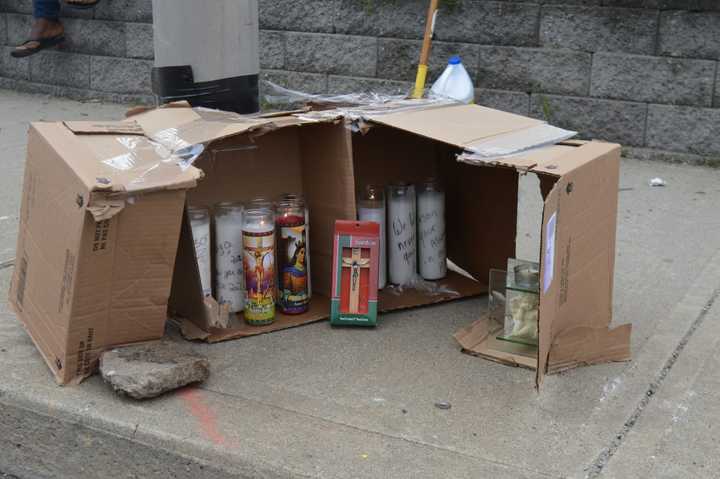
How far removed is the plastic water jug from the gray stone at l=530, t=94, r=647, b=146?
56 centimetres

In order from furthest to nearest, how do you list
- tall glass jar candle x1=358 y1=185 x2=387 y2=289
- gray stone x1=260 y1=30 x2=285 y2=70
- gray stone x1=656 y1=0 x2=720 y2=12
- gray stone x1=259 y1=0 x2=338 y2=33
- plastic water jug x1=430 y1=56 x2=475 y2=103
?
gray stone x1=260 y1=30 x2=285 y2=70, gray stone x1=259 y1=0 x2=338 y2=33, plastic water jug x1=430 y1=56 x2=475 y2=103, gray stone x1=656 y1=0 x2=720 y2=12, tall glass jar candle x1=358 y1=185 x2=387 y2=289

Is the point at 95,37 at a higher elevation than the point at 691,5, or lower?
lower

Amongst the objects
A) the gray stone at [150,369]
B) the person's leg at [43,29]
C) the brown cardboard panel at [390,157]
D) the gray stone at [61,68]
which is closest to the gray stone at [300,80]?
the gray stone at [61,68]

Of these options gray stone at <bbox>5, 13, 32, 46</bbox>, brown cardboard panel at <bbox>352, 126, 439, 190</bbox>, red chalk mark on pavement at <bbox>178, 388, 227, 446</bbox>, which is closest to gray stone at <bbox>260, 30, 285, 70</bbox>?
gray stone at <bbox>5, 13, 32, 46</bbox>

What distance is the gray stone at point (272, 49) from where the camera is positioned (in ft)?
→ 25.4

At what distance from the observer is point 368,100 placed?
4035 mm

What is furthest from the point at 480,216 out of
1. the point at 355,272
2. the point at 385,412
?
the point at 385,412

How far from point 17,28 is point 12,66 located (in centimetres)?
38

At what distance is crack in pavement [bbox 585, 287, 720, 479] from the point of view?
8.89 ft

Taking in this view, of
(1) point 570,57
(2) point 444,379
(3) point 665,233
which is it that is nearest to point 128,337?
(2) point 444,379

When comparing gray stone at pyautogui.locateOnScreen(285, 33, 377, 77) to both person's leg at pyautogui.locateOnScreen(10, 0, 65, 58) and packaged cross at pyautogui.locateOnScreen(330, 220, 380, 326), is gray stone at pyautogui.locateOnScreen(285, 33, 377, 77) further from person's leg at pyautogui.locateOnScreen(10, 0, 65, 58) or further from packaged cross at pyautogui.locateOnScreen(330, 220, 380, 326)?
packaged cross at pyautogui.locateOnScreen(330, 220, 380, 326)

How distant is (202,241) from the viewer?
3602 mm

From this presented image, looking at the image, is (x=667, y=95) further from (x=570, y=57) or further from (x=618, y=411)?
(x=618, y=411)

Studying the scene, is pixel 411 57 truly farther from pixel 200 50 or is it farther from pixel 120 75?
pixel 200 50
